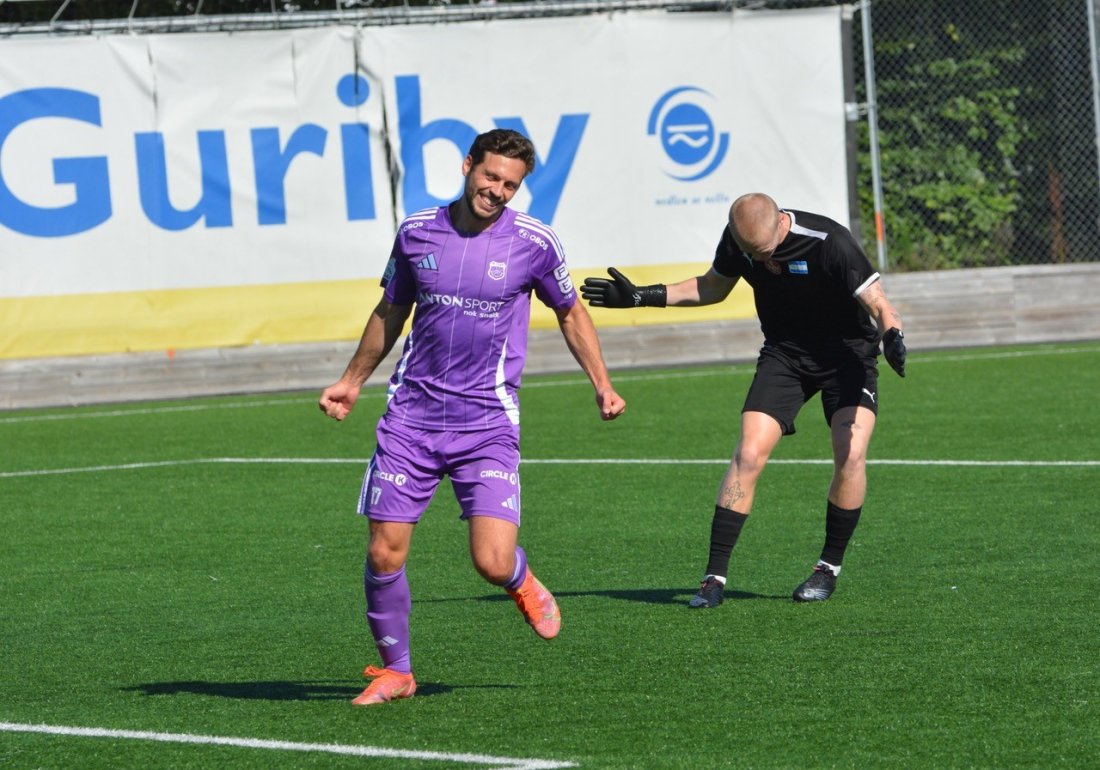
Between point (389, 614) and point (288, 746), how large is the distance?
2.64 feet

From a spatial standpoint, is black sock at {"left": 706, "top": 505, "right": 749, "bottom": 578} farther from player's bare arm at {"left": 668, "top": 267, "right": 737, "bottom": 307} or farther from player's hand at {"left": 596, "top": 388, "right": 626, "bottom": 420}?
player's hand at {"left": 596, "top": 388, "right": 626, "bottom": 420}

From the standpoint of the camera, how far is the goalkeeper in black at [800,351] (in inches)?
313

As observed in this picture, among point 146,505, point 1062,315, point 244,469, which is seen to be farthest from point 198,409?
point 1062,315

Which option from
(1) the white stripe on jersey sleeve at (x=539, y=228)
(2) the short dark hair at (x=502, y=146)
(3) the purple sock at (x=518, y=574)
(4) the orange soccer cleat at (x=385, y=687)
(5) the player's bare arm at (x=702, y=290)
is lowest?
(4) the orange soccer cleat at (x=385, y=687)

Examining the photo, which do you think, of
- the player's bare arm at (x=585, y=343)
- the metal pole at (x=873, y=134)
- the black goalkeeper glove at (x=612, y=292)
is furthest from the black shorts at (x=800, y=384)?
the metal pole at (x=873, y=134)

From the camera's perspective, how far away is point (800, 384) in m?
8.29

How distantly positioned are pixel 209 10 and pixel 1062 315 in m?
11.2

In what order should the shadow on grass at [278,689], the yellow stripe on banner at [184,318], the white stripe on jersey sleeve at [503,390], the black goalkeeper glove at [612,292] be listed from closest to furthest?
the white stripe on jersey sleeve at [503,390]
the shadow on grass at [278,689]
the black goalkeeper glove at [612,292]
the yellow stripe on banner at [184,318]

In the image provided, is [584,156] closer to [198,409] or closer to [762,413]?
[198,409]

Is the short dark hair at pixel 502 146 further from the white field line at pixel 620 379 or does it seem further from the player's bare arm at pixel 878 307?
the white field line at pixel 620 379

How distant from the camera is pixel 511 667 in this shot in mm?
6828

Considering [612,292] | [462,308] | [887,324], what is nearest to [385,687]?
[462,308]

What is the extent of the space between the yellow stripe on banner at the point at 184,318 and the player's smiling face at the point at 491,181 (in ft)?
44.4

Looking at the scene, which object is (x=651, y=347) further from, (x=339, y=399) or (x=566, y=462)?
(x=339, y=399)
